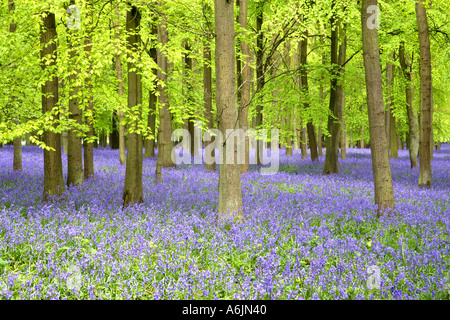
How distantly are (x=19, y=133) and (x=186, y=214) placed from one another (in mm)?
3351

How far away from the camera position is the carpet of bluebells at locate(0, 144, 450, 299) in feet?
12.6

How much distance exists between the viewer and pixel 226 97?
6.53 meters

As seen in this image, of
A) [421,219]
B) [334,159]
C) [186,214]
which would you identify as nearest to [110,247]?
[186,214]

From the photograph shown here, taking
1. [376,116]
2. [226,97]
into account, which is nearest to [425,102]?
[376,116]

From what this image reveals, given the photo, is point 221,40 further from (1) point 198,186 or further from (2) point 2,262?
(1) point 198,186

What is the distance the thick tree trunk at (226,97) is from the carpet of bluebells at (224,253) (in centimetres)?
43

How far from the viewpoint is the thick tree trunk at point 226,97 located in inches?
254

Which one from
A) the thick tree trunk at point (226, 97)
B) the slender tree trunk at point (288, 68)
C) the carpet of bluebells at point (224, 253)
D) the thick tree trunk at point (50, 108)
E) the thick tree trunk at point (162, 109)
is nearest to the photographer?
the carpet of bluebells at point (224, 253)

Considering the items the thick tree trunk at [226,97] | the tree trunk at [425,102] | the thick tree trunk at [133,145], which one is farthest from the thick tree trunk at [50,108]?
the tree trunk at [425,102]

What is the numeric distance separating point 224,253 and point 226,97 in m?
2.96

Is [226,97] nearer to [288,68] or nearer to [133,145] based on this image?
[133,145]

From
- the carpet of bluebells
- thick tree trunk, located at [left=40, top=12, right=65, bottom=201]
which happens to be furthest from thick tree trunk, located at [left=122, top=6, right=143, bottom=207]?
thick tree trunk, located at [left=40, top=12, right=65, bottom=201]

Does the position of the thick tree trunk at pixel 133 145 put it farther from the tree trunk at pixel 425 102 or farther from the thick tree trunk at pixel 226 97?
the tree trunk at pixel 425 102
